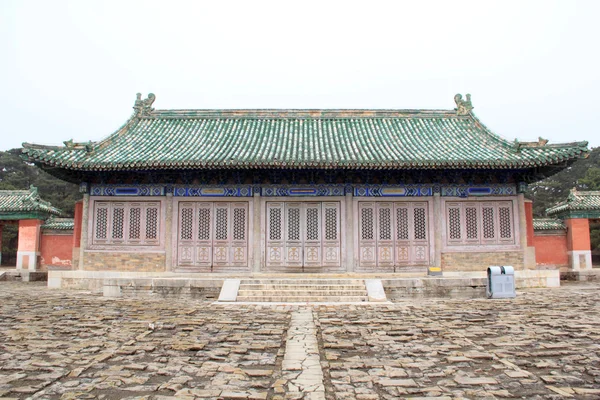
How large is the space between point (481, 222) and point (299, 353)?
11.6 m

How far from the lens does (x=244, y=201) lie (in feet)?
51.3

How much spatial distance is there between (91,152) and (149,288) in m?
5.75

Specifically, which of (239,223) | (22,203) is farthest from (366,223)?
(22,203)

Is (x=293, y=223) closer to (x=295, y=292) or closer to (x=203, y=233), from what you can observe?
(x=203, y=233)

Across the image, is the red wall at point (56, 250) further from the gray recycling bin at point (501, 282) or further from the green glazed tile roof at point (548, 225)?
the green glazed tile roof at point (548, 225)

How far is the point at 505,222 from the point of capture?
51.1 feet

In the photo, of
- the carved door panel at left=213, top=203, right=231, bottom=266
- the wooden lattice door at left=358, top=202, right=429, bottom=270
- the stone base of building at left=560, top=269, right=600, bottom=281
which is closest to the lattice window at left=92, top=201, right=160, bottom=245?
the carved door panel at left=213, top=203, right=231, bottom=266

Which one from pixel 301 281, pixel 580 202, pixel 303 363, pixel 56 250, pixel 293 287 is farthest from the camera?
pixel 56 250

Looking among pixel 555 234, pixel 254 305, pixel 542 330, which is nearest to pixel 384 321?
pixel 542 330

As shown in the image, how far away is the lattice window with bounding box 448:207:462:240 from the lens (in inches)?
610

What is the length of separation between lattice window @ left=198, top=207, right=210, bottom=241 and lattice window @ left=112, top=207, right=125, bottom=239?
8.78 feet

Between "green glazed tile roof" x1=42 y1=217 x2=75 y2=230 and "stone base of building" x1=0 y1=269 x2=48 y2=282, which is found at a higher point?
"green glazed tile roof" x1=42 y1=217 x2=75 y2=230

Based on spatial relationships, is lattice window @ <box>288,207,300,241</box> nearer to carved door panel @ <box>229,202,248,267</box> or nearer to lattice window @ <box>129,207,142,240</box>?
carved door panel @ <box>229,202,248,267</box>

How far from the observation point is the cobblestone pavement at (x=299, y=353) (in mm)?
4469
